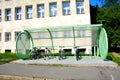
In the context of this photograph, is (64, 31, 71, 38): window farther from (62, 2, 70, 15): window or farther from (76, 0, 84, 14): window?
(62, 2, 70, 15): window

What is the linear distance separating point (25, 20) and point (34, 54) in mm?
15104

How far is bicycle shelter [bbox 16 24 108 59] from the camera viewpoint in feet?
59.9

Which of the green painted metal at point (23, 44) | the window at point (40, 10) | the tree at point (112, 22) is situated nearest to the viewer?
the green painted metal at point (23, 44)

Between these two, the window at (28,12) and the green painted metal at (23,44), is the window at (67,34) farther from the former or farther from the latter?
the window at (28,12)

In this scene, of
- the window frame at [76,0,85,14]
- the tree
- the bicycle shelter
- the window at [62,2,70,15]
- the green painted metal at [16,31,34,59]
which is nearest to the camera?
the green painted metal at [16,31,34,59]

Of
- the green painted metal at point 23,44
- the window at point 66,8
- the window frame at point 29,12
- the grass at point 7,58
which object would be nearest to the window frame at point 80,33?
the green painted metal at point 23,44

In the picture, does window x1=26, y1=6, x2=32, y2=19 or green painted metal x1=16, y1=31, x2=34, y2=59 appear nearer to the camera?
green painted metal x1=16, y1=31, x2=34, y2=59

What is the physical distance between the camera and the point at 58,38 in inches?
792

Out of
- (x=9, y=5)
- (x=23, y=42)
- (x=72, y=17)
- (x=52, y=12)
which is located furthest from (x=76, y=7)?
(x=23, y=42)

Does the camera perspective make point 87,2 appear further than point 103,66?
Yes

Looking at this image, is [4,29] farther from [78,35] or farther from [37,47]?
[78,35]

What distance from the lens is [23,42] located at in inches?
749

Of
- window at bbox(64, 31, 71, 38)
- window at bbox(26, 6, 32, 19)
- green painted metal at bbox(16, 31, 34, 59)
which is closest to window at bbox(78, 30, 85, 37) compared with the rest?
window at bbox(64, 31, 71, 38)

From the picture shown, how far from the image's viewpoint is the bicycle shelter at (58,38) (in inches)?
719
